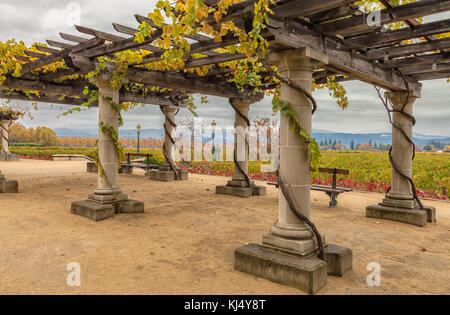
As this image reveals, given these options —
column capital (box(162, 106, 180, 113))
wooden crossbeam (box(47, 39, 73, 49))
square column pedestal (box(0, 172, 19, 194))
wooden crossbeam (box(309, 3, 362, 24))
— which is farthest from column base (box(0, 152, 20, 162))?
wooden crossbeam (box(309, 3, 362, 24))

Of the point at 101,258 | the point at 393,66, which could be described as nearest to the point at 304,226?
the point at 101,258

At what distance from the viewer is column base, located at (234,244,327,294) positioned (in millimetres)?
3486

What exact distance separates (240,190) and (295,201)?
551cm

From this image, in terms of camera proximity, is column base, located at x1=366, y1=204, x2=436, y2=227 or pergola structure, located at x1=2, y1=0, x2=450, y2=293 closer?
pergola structure, located at x1=2, y1=0, x2=450, y2=293

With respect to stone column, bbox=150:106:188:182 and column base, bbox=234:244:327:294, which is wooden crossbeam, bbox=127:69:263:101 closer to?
stone column, bbox=150:106:188:182

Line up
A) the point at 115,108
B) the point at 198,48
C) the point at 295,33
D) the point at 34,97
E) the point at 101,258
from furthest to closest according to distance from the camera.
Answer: the point at 34,97 < the point at 115,108 < the point at 198,48 < the point at 101,258 < the point at 295,33

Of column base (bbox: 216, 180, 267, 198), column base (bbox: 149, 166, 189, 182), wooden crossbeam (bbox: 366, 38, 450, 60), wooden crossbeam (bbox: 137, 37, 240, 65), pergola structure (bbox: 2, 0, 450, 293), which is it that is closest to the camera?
pergola structure (bbox: 2, 0, 450, 293)

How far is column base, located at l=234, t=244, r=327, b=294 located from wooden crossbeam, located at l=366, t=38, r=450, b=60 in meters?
3.79

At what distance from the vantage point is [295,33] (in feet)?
13.0

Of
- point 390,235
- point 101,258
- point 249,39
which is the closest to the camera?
point 249,39

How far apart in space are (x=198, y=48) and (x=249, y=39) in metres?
1.89

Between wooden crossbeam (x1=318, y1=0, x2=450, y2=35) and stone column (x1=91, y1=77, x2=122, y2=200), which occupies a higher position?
wooden crossbeam (x1=318, y1=0, x2=450, y2=35)

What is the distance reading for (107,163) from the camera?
23.0 ft
